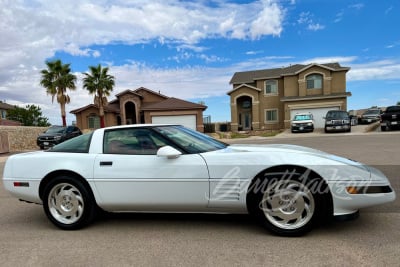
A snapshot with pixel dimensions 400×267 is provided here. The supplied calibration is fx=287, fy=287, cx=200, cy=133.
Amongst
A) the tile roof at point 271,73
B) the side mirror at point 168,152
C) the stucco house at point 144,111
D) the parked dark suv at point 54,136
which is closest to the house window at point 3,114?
the stucco house at point 144,111

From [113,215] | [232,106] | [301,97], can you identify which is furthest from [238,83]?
[113,215]

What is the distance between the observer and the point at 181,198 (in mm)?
3473

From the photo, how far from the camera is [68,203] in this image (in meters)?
3.83

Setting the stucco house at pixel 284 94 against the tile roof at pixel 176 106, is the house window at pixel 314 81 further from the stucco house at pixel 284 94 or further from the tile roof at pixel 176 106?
the tile roof at pixel 176 106

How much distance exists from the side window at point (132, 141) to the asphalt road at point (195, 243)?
1.01 metres

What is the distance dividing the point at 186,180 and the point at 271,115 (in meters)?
29.6

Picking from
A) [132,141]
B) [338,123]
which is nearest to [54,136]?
[132,141]

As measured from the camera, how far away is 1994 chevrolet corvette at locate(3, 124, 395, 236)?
10.5 ft

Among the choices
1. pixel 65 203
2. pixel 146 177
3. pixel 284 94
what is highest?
pixel 284 94

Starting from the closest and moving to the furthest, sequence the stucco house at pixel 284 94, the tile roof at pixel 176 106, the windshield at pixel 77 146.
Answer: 1. the windshield at pixel 77 146
2. the tile roof at pixel 176 106
3. the stucco house at pixel 284 94

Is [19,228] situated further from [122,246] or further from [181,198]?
[181,198]

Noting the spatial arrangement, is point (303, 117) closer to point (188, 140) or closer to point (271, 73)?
point (271, 73)

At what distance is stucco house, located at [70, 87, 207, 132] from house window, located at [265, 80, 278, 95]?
8049mm

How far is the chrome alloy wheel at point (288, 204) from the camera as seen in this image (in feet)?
10.6
